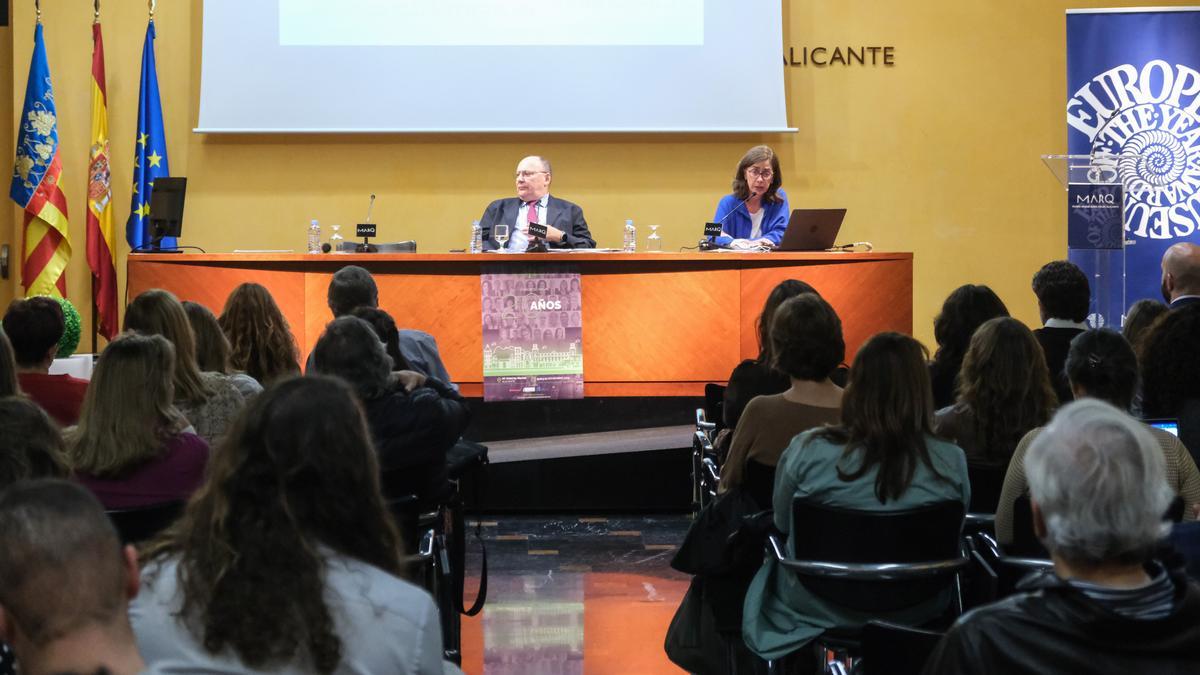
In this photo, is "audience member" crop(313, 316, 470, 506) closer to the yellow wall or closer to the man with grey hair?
the man with grey hair

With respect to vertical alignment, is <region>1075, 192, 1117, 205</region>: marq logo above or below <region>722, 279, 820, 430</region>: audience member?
above

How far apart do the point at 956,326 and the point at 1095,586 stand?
2.89 metres

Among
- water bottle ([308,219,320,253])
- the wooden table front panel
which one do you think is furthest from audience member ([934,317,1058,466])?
water bottle ([308,219,320,253])

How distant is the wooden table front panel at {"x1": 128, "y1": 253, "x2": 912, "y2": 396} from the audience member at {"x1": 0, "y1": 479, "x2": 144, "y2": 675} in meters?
4.93

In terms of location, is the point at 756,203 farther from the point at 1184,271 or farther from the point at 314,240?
the point at 1184,271

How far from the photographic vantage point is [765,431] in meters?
3.52

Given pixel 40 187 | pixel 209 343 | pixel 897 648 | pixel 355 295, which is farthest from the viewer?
pixel 40 187

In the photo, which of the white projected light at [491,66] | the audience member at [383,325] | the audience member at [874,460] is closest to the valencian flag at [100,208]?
the white projected light at [491,66]

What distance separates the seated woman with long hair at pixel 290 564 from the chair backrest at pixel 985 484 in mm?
1973

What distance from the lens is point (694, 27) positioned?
840 cm

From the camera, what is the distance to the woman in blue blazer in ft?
24.4

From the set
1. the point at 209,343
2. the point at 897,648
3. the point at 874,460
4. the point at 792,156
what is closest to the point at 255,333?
the point at 209,343

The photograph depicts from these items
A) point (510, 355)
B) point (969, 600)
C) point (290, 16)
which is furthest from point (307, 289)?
point (969, 600)

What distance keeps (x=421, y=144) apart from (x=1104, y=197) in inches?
158
